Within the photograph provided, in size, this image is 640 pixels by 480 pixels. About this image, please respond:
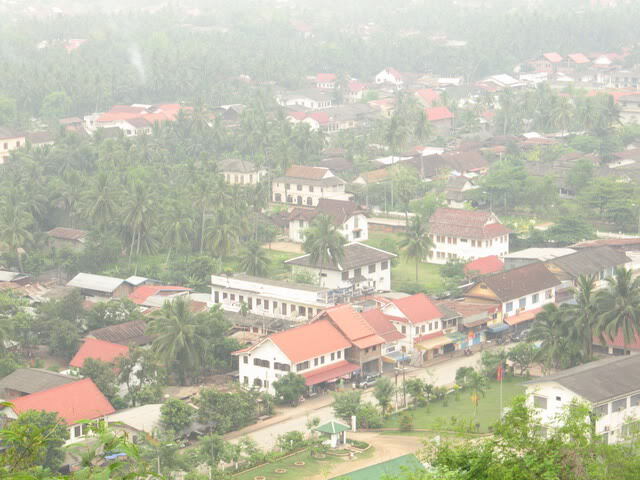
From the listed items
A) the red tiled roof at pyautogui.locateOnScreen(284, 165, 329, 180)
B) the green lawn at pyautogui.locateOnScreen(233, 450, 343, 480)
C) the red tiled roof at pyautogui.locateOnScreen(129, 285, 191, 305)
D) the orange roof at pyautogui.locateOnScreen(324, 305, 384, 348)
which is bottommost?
the red tiled roof at pyautogui.locateOnScreen(129, 285, 191, 305)

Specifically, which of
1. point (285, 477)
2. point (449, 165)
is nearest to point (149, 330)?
point (285, 477)

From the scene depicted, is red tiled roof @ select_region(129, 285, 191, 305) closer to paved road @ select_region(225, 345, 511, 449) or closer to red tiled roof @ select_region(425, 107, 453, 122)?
paved road @ select_region(225, 345, 511, 449)

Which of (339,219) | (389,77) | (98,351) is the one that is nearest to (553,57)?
(389,77)

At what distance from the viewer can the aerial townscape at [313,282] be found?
35.7 metres

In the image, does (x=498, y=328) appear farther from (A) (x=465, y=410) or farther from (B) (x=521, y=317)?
(A) (x=465, y=410)

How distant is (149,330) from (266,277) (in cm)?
1381

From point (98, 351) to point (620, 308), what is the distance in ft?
67.5

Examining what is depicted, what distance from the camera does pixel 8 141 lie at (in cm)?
8888

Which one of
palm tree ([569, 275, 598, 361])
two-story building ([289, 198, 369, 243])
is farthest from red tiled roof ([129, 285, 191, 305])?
palm tree ([569, 275, 598, 361])

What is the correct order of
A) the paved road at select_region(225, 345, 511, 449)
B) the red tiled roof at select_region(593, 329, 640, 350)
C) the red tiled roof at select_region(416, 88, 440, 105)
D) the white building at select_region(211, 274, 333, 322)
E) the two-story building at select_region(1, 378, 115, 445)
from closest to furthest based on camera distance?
the two-story building at select_region(1, 378, 115, 445) → the paved road at select_region(225, 345, 511, 449) → the red tiled roof at select_region(593, 329, 640, 350) → the white building at select_region(211, 274, 333, 322) → the red tiled roof at select_region(416, 88, 440, 105)

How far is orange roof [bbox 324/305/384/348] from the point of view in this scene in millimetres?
45625

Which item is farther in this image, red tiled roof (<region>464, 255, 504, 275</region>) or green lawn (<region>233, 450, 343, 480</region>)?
red tiled roof (<region>464, 255, 504, 275</region>)

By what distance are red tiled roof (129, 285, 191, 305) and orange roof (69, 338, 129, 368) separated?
7908mm

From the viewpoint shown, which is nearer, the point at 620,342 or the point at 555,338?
the point at 555,338
